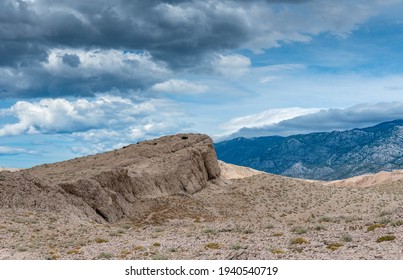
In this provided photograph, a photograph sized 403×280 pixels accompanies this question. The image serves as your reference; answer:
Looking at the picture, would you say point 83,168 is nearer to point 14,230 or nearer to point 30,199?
point 30,199

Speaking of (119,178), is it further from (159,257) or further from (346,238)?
(346,238)

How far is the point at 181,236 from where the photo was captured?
26.5 meters

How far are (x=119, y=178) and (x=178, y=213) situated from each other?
7.83m

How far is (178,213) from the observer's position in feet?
154

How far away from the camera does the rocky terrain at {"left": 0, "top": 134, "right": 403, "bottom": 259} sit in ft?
69.8

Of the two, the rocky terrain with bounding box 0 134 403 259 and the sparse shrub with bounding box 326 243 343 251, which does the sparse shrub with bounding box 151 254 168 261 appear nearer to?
the rocky terrain with bounding box 0 134 403 259

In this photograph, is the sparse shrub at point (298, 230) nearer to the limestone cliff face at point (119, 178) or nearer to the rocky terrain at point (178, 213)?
the rocky terrain at point (178, 213)

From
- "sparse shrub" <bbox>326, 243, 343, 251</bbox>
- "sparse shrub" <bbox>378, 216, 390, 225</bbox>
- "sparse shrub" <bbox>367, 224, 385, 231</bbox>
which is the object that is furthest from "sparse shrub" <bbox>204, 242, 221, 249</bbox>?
"sparse shrub" <bbox>378, 216, 390, 225</bbox>

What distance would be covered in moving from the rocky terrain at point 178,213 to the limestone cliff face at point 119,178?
125 mm

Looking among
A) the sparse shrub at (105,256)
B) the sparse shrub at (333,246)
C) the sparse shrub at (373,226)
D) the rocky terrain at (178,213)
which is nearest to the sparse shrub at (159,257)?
the rocky terrain at (178,213)

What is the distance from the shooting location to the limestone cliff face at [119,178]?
134 feet
